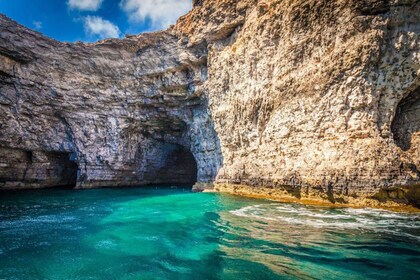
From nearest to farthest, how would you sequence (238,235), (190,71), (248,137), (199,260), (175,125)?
(199,260) < (238,235) < (248,137) < (190,71) < (175,125)

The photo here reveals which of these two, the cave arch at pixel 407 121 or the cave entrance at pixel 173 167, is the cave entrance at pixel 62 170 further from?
the cave arch at pixel 407 121

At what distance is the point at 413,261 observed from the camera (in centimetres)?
564

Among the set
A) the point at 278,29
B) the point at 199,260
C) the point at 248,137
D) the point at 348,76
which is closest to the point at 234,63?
the point at 278,29

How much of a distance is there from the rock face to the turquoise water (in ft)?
12.5

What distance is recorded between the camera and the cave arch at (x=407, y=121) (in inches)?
478

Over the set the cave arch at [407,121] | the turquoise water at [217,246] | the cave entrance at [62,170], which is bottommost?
the turquoise water at [217,246]

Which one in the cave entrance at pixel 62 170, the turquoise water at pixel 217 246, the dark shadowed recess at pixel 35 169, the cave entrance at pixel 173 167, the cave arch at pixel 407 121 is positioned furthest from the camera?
the cave entrance at pixel 173 167

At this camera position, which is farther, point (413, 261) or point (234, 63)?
point (234, 63)

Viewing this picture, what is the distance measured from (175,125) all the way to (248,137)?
11.3m

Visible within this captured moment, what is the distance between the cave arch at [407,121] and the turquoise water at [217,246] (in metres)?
4.02

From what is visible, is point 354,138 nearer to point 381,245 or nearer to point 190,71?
point 381,245

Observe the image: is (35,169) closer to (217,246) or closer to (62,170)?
(62,170)

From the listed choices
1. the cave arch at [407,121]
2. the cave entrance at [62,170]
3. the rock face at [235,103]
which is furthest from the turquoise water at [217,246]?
the cave entrance at [62,170]

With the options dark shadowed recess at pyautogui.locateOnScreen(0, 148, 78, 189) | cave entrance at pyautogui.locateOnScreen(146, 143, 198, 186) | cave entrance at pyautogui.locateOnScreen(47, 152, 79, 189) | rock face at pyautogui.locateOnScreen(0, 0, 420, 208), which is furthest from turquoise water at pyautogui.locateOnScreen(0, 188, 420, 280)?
cave entrance at pyautogui.locateOnScreen(146, 143, 198, 186)
